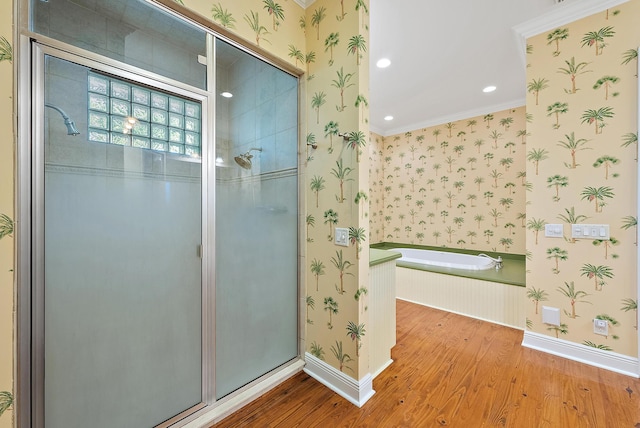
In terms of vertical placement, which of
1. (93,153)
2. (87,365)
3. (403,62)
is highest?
(403,62)

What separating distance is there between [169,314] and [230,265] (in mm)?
389

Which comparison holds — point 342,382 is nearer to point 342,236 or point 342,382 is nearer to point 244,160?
point 342,236

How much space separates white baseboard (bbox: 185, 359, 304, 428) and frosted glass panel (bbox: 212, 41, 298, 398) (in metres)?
0.05

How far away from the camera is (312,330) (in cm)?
182

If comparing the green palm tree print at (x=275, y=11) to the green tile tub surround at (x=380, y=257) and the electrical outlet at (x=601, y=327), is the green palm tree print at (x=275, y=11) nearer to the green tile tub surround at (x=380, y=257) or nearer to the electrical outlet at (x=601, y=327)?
the green tile tub surround at (x=380, y=257)

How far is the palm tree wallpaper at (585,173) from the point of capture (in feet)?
5.75

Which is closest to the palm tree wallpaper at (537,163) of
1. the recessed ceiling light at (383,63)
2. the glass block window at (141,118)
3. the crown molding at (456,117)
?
the glass block window at (141,118)

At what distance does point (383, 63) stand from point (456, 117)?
85.5 inches

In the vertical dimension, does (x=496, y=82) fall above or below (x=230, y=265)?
above

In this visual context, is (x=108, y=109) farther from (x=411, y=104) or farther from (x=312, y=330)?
(x=411, y=104)

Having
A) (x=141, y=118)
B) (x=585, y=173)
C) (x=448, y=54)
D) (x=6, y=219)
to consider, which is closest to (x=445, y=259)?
(x=585, y=173)

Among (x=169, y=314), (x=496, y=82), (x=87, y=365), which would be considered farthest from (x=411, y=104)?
(x=87, y=365)

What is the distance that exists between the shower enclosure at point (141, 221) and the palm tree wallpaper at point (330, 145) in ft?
0.85

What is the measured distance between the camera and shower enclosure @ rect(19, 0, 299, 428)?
0.98 meters
